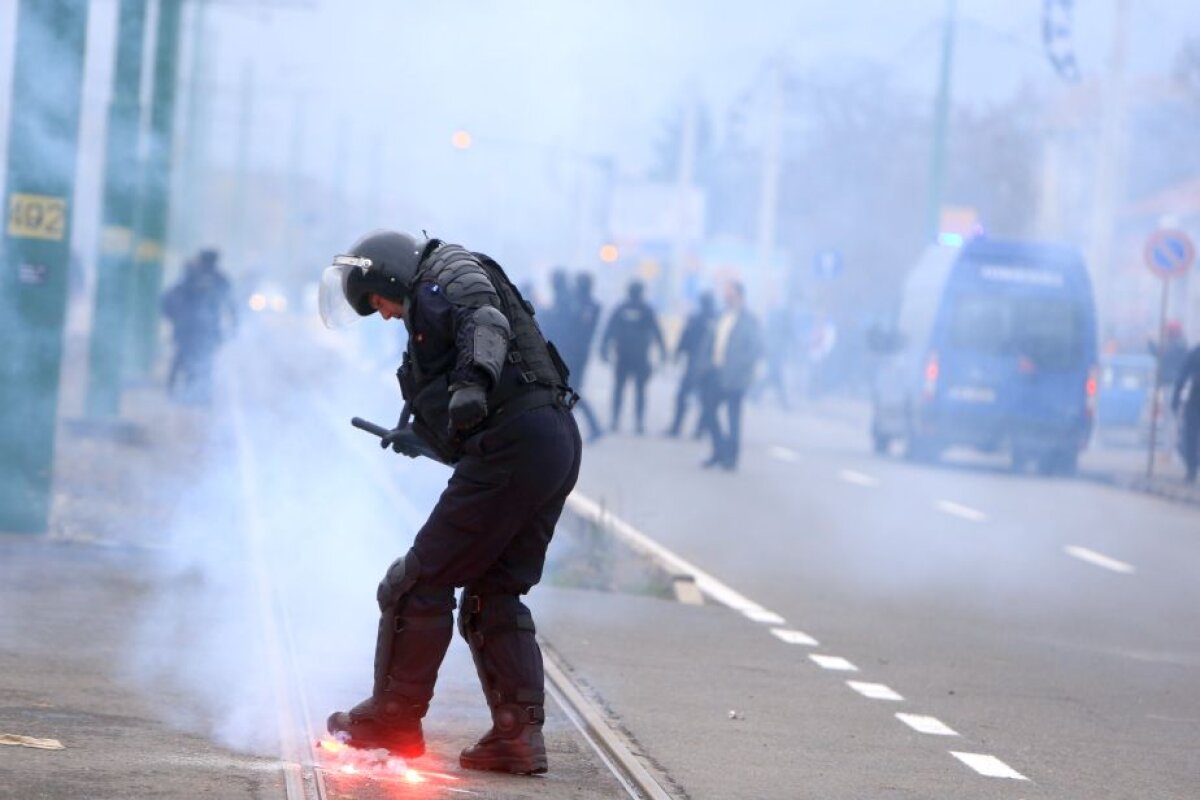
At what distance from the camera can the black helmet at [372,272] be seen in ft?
21.2

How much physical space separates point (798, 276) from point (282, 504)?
58.0 metres

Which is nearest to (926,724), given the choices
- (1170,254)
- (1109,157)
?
(1170,254)

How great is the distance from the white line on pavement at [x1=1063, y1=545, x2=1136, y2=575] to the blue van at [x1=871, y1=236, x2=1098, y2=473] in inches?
290

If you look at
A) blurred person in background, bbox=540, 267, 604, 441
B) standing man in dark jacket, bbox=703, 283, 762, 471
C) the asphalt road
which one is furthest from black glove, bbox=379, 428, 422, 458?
blurred person in background, bbox=540, 267, 604, 441

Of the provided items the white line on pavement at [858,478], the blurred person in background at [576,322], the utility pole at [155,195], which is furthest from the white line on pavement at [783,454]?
the utility pole at [155,195]

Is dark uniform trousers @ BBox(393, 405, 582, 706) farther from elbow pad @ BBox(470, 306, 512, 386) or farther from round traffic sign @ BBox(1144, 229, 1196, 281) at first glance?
round traffic sign @ BBox(1144, 229, 1196, 281)

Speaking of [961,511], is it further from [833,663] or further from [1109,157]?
[1109,157]

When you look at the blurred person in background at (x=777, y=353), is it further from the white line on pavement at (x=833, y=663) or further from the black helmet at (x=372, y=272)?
the black helmet at (x=372, y=272)

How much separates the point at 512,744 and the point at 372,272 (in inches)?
55.9

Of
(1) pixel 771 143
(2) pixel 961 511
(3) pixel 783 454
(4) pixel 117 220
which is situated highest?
(1) pixel 771 143

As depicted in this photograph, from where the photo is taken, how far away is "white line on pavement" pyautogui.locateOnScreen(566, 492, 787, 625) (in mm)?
11609

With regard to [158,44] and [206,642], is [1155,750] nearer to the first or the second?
A: [206,642]

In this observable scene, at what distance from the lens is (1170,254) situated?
80.6 feet

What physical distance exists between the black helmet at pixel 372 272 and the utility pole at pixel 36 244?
5.70 m
